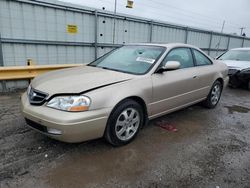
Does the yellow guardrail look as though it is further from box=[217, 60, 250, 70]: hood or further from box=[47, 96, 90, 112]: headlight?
box=[217, 60, 250, 70]: hood

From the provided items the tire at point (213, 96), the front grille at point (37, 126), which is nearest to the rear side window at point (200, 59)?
the tire at point (213, 96)

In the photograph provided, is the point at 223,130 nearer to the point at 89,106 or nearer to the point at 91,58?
the point at 89,106

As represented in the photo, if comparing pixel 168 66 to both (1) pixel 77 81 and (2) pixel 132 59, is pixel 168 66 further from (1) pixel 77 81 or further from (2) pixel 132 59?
(1) pixel 77 81

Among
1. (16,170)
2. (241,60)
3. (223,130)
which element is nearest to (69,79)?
(16,170)

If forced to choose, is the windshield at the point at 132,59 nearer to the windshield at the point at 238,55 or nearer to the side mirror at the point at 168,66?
the side mirror at the point at 168,66

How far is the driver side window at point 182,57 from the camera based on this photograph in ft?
12.1

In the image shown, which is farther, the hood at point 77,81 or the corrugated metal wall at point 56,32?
the corrugated metal wall at point 56,32

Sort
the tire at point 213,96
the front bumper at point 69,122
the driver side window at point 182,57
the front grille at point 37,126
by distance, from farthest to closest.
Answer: the tire at point 213,96 < the driver side window at point 182,57 < the front grille at point 37,126 < the front bumper at point 69,122

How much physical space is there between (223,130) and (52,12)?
5644mm

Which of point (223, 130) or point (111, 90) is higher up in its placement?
point (111, 90)

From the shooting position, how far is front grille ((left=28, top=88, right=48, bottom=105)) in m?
2.67

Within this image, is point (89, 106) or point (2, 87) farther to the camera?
point (2, 87)

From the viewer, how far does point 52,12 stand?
6.17 metres

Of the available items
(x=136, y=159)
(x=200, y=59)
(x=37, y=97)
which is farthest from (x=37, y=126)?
(x=200, y=59)
